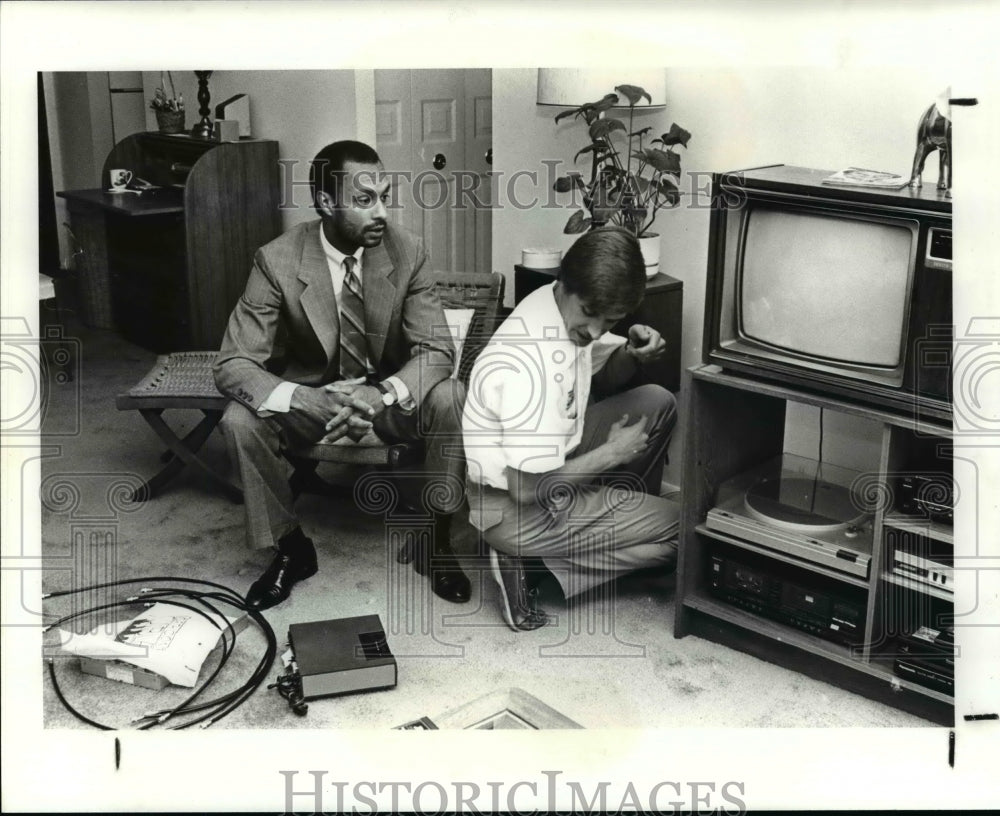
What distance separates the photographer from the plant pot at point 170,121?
2.19 metres

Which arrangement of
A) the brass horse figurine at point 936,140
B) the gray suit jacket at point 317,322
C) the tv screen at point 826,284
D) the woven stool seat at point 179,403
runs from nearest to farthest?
1. the brass horse figurine at point 936,140
2. the tv screen at point 826,284
3. the gray suit jacket at point 317,322
4. the woven stool seat at point 179,403

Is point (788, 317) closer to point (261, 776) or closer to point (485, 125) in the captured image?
point (485, 125)

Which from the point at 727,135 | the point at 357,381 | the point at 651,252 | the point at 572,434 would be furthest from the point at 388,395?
the point at 727,135

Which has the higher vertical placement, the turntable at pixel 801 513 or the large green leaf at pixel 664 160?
the large green leaf at pixel 664 160

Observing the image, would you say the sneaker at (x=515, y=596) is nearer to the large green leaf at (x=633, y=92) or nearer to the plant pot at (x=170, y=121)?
the large green leaf at (x=633, y=92)

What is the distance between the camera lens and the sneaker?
2.44 m

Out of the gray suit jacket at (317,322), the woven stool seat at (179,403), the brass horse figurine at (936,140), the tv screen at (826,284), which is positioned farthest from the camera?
the woven stool seat at (179,403)

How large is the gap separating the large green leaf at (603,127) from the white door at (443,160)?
23 centimetres

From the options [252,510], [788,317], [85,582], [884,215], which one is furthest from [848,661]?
[85,582]

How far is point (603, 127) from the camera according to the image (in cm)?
232

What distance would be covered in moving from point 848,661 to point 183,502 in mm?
1419

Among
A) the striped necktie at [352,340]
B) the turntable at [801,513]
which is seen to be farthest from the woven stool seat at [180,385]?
the turntable at [801,513]

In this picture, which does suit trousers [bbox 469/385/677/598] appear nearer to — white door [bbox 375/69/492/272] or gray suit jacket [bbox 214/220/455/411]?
gray suit jacket [bbox 214/220/455/411]

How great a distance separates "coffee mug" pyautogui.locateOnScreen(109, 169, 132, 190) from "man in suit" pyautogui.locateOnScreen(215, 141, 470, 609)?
1.29ft
